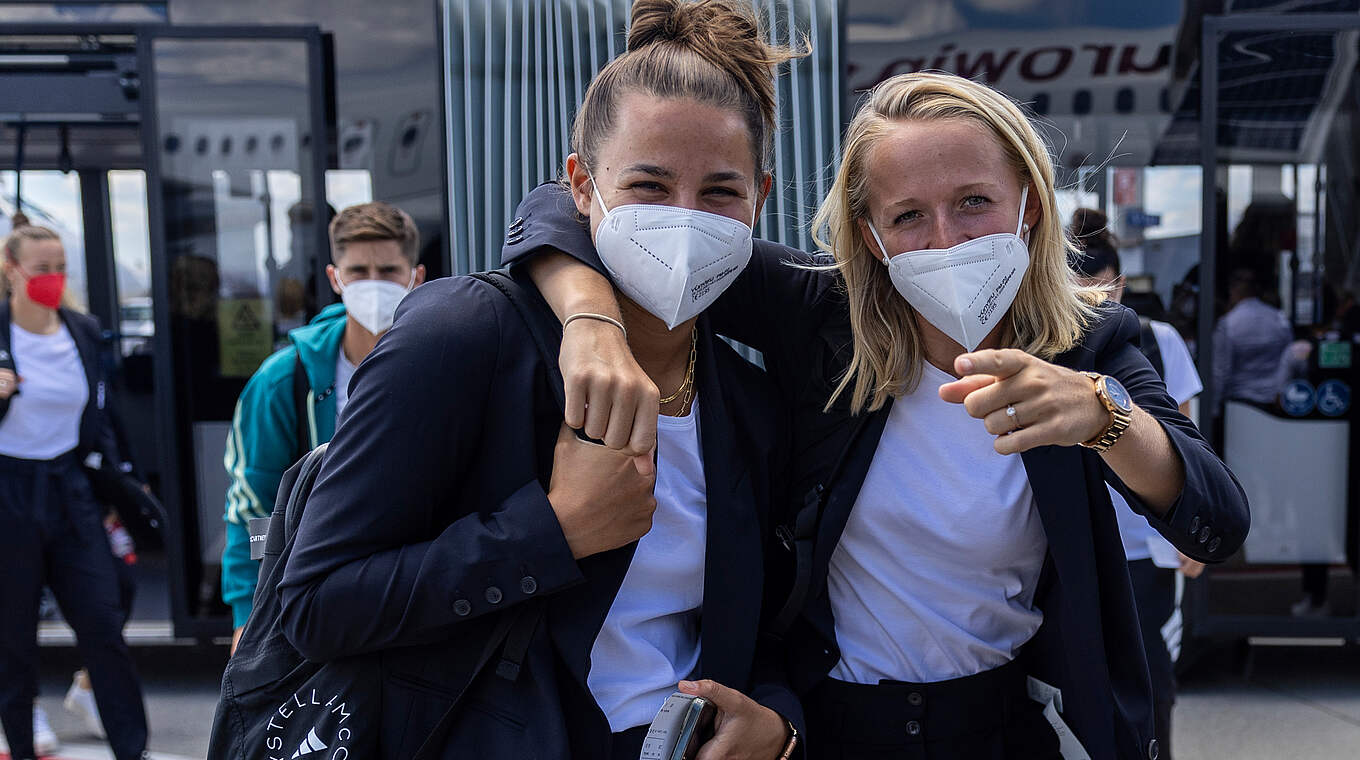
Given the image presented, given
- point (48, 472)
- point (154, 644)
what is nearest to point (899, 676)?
point (48, 472)

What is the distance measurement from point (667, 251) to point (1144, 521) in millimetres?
2028

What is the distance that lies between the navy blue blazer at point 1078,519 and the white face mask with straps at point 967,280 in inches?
5.0

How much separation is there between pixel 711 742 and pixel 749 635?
0.14 meters

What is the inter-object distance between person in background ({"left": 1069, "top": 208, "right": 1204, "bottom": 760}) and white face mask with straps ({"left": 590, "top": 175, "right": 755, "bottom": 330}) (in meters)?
1.69

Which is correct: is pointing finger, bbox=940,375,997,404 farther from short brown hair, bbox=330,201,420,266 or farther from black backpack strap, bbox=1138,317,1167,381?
short brown hair, bbox=330,201,420,266

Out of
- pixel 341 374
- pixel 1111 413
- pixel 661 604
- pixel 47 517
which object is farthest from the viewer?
pixel 47 517

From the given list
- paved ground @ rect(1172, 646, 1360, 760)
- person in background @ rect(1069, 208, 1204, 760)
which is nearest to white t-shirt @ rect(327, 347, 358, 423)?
person in background @ rect(1069, 208, 1204, 760)

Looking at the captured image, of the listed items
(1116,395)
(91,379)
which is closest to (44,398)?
(91,379)

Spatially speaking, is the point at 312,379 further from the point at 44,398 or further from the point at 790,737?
the point at 790,737

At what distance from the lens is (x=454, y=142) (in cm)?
319

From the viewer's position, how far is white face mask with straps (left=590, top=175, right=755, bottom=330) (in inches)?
53.3

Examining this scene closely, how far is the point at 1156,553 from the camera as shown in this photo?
118 inches

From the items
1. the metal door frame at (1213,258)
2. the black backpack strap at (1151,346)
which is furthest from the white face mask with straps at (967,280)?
the metal door frame at (1213,258)

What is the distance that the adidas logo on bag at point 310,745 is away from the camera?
122 cm
